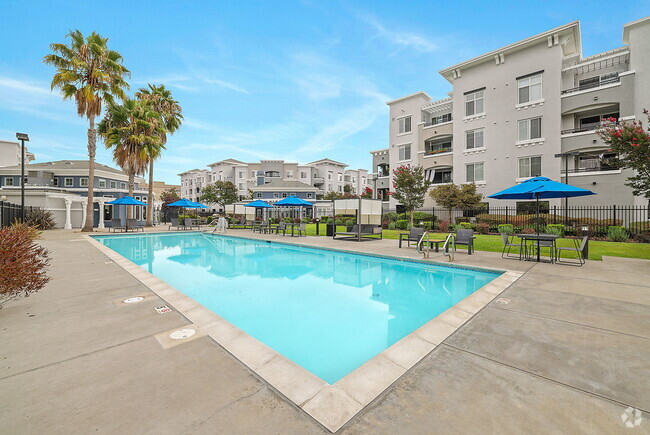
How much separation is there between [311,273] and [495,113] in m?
25.3

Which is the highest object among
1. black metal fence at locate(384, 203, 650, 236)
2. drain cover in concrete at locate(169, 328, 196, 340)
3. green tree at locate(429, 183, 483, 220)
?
green tree at locate(429, 183, 483, 220)

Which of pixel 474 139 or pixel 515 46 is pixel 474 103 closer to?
pixel 474 139

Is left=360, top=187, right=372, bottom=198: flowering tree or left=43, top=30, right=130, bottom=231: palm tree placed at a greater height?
left=43, top=30, right=130, bottom=231: palm tree

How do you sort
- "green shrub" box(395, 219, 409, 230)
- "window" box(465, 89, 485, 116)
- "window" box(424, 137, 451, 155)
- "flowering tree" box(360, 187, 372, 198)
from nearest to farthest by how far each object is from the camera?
1. "flowering tree" box(360, 187, 372, 198)
2. "green shrub" box(395, 219, 409, 230)
3. "window" box(465, 89, 485, 116)
4. "window" box(424, 137, 451, 155)

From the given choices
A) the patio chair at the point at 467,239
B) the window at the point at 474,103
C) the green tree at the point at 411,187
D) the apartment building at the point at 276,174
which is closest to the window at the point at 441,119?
the window at the point at 474,103

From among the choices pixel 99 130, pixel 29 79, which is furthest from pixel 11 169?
pixel 99 130

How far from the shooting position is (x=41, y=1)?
1295 centimetres

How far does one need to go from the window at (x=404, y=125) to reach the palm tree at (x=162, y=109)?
2509 cm

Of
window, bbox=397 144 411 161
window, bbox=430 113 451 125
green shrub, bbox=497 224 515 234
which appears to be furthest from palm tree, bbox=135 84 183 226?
green shrub, bbox=497 224 515 234

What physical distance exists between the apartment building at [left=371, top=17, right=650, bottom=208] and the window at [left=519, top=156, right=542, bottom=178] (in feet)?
0.22

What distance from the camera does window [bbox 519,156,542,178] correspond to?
22344 millimetres

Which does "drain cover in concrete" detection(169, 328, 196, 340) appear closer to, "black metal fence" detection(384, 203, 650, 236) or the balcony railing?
"black metal fence" detection(384, 203, 650, 236)

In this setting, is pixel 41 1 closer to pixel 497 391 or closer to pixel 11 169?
pixel 497 391

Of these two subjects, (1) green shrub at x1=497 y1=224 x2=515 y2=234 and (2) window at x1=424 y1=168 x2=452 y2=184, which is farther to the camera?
(2) window at x1=424 y1=168 x2=452 y2=184
